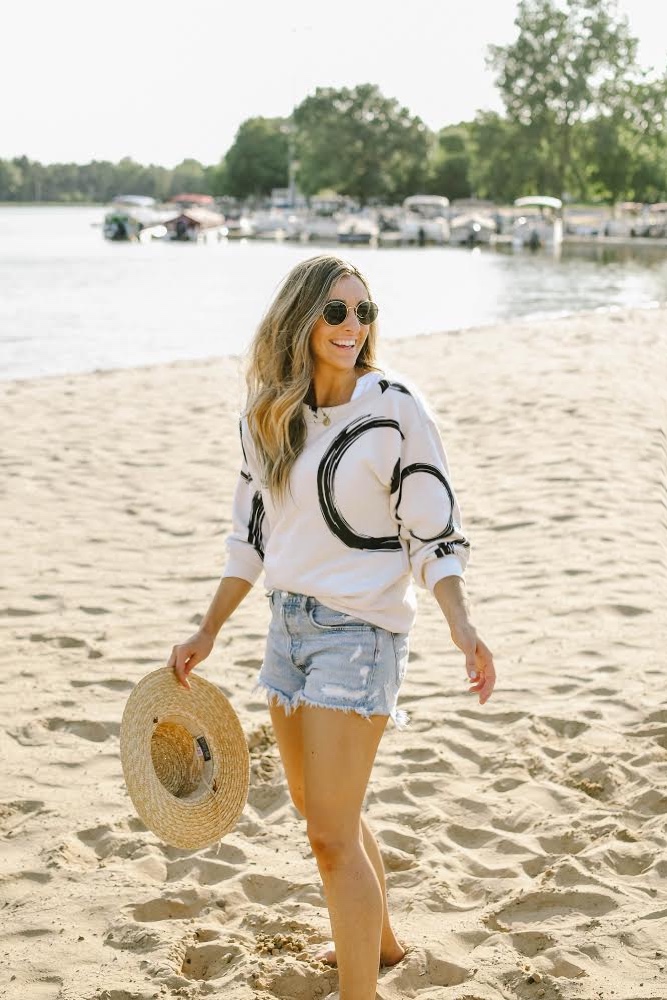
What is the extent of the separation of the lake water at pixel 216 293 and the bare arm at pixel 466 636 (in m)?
3.11

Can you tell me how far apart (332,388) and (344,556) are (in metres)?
0.41

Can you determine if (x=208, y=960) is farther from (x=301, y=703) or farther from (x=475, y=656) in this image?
(x=475, y=656)

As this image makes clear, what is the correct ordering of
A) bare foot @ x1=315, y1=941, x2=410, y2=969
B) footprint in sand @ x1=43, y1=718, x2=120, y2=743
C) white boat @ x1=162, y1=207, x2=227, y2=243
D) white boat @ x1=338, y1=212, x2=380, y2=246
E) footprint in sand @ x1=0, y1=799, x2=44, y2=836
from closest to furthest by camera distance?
1. bare foot @ x1=315, y1=941, x2=410, y2=969
2. footprint in sand @ x1=0, y1=799, x2=44, y2=836
3. footprint in sand @ x1=43, y1=718, x2=120, y2=743
4. white boat @ x1=338, y1=212, x2=380, y2=246
5. white boat @ x1=162, y1=207, x2=227, y2=243

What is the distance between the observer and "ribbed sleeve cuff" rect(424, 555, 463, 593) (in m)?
2.51

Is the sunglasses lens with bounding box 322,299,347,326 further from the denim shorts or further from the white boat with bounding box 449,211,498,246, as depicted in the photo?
the white boat with bounding box 449,211,498,246

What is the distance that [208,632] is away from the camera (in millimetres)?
2838

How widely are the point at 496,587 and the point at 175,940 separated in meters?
3.58

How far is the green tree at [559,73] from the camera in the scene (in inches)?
3905

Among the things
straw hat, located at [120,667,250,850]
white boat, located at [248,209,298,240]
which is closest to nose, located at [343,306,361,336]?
straw hat, located at [120,667,250,850]

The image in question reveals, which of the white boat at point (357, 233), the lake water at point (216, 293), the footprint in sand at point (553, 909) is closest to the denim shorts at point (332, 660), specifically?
the footprint in sand at point (553, 909)

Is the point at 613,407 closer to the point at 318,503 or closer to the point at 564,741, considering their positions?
the point at 564,741

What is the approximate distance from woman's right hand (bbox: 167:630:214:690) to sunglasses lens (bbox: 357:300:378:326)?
2.74 ft

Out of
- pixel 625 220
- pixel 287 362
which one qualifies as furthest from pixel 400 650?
pixel 625 220

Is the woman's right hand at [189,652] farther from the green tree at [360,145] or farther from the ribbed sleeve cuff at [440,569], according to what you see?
the green tree at [360,145]
